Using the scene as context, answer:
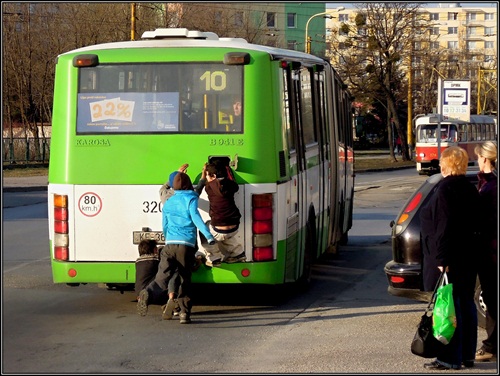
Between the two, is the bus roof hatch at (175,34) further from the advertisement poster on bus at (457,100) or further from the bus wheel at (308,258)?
the advertisement poster on bus at (457,100)

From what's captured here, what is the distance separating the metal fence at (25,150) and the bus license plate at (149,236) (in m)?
39.1

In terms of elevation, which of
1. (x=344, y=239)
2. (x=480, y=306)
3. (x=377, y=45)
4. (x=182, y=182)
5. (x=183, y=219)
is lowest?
(x=344, y=239)

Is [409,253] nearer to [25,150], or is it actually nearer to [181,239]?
[181,239]

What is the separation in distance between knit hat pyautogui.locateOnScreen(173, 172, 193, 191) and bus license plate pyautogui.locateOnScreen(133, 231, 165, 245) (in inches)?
32.7

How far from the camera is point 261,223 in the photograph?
1102cm

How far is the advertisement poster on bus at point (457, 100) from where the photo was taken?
30062 millimetres

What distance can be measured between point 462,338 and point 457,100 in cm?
2306

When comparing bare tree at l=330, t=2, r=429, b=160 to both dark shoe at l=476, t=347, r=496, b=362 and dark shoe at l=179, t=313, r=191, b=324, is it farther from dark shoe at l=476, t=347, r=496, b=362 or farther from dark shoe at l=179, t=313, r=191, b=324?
dark shoe at l=476, t=347, r=496, b=362

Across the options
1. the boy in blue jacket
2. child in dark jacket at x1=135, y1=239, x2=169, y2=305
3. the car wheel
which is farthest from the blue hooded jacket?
the car wheel

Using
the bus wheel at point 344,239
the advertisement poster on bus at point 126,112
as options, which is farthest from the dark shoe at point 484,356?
the bus wheel at point 344,239

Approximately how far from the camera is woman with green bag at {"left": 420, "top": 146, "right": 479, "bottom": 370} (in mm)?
7707

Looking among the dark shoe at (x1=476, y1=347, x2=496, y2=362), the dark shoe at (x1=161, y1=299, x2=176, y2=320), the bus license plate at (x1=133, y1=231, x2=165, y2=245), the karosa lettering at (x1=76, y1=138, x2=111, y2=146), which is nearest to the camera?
the dark shoe at (x1=476, y1=347, x2=496, y2=362)

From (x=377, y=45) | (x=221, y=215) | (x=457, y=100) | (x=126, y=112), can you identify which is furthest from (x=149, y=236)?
(x=377, y=45)

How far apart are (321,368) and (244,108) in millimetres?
3870
